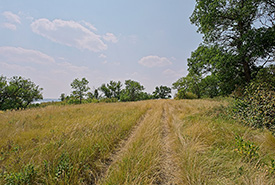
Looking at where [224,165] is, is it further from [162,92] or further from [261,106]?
[162,92]

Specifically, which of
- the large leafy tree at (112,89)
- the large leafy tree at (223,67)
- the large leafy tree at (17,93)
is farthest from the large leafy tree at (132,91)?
the large leafy tree at (223,67)

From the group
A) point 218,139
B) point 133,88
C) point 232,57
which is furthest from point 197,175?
point 133,88

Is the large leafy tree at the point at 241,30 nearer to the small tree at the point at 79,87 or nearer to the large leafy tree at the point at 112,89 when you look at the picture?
the small tree at the point at 79,87

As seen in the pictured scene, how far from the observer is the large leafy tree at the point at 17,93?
33.7 m

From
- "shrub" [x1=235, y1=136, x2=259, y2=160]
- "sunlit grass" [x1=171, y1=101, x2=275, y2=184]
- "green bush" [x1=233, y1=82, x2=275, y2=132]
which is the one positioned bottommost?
"sunlit grass" [x1=171, y1=101, x2=275, y2=184]

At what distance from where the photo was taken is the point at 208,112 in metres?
6.31

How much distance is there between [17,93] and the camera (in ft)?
119

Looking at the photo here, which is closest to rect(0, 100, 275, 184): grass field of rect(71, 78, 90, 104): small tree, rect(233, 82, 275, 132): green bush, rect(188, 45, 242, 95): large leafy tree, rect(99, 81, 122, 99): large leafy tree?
rect(233, 82, 275, 132): green bush

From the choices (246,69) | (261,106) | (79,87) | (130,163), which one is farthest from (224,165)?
(79,87)

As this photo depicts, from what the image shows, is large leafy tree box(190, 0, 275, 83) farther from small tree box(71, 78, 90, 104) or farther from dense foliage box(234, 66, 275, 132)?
small tree box(71, 78, 90, 104)

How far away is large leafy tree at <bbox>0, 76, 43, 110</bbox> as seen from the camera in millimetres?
33719

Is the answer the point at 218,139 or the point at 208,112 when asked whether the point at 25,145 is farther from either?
the point at 208,112

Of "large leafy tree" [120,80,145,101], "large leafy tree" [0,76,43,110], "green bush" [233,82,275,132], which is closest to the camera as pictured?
"green bush" [233,82,275,132]

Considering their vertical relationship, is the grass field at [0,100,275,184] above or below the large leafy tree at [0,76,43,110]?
below
